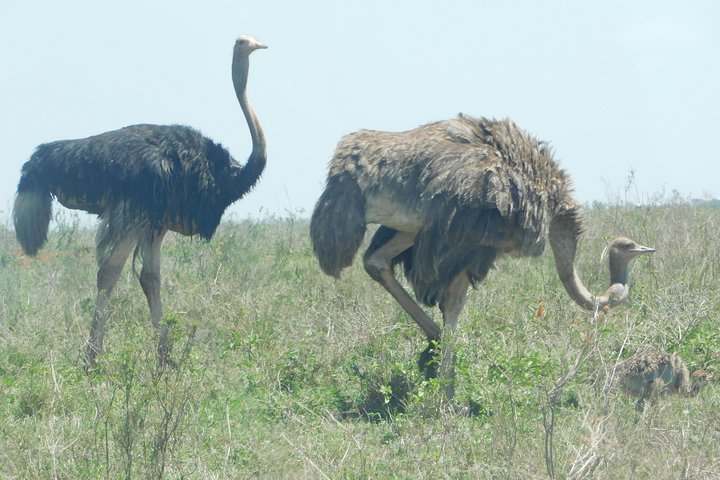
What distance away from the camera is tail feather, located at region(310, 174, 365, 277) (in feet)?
19.9

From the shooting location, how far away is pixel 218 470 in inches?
170

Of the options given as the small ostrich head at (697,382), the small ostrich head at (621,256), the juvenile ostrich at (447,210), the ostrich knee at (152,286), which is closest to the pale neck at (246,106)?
the ostrich knee at (152,286)

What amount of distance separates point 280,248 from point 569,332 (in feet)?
14.4

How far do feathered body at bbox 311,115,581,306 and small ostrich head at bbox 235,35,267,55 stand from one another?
2377 millimetres

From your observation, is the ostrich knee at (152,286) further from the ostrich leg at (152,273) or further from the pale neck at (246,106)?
the pale neck at (246,106)

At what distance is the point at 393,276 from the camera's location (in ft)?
20.9

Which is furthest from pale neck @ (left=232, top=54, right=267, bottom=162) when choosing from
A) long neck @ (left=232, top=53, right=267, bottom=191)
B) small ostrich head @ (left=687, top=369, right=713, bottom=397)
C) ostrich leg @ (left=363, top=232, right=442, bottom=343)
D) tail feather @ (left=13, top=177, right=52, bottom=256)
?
small ostrich head @ (left=687, top=369, right=713, bottom=397)

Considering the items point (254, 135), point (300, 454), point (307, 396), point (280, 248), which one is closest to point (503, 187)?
point (307, 396)

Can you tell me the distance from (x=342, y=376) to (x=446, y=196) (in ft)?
3.75

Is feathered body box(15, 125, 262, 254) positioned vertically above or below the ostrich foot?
above

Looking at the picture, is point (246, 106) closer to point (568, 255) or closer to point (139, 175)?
point (139, 175)

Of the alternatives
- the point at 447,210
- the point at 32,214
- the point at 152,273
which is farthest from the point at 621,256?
the point at 32,214

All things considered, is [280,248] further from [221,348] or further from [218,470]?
[218,470]

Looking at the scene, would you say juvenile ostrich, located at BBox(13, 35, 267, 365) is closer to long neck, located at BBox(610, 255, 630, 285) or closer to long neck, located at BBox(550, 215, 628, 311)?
long neck, located at BBox(550, 215, 628, 311)
